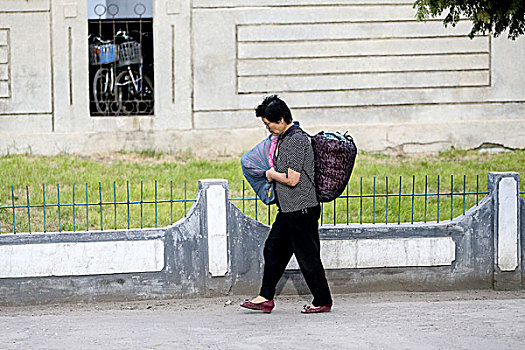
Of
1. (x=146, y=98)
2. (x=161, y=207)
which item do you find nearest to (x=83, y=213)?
(x=161, y=207)

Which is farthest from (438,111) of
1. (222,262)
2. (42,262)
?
(42,262)

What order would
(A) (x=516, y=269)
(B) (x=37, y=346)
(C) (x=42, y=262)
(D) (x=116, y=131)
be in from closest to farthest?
1. (B) (x=37, y=346)
2. (C) (x=42, y=262)
3. (A) (x=516, y=269)
4. (D) (x=116, y=131)

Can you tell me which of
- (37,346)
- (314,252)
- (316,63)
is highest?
(316,63)

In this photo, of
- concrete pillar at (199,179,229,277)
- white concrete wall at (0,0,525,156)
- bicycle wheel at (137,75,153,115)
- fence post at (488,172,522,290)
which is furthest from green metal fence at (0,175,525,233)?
bicycle wheel at (137,75,153,115)

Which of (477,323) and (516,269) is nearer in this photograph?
(477,323)

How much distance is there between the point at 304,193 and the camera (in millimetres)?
6672

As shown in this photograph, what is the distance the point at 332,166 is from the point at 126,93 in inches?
347

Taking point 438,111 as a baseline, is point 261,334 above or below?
below

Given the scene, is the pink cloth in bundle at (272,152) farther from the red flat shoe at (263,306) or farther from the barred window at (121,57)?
the barred window at (121,57)

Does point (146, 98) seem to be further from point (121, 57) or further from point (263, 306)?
point (263, 306)

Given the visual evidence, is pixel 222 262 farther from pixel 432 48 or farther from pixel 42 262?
pixel 432 48

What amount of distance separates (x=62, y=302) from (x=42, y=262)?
40cm

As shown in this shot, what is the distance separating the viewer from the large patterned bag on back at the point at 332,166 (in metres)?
6.69

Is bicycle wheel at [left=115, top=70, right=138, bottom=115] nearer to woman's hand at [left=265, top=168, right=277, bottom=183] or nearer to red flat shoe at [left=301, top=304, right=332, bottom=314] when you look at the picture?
woman's hand at [left=265, top=168, right=277, bottom=183]
